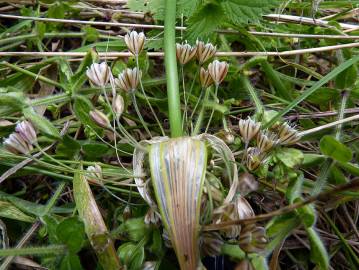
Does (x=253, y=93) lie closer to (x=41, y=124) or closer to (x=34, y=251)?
(x=41, y=124)

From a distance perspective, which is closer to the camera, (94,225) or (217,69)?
(94,225)

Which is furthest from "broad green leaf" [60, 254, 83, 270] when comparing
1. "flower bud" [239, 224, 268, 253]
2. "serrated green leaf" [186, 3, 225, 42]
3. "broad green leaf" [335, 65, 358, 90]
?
"broad green leaf" [335, 65, 358, 90]

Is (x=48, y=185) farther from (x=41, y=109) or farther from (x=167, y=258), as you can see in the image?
(x=167, y=258)

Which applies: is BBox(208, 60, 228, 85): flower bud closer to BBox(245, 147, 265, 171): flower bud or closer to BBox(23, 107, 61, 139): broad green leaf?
BBox(245, 147, 265, 171): flower bud

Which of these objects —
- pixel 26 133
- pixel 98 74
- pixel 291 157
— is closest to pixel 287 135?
pixel 291 157

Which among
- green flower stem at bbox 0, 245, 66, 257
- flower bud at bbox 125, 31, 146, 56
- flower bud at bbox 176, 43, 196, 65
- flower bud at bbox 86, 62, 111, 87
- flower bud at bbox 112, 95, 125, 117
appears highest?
flower bud at bbox 125, 31, 146, 56

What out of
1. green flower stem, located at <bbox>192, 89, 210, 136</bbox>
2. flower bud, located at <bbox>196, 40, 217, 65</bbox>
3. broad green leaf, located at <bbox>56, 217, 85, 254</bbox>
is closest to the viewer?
broad green leaf, located at <bbox>56, 217, 85, 254</bbox>

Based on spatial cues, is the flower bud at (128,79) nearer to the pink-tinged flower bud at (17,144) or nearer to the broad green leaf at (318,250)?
the pink-tinged flower bud at (17,144)

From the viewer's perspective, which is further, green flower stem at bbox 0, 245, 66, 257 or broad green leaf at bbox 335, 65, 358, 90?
broad green leaf at bbox 335, 65, 358, 90
